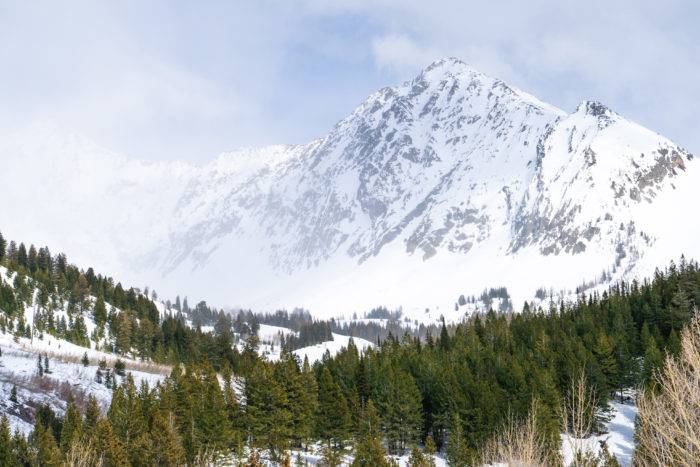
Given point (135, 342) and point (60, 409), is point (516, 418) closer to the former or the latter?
point (60, 409)

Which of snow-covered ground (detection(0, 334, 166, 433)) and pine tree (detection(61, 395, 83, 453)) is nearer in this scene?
pine tree (detection(61, 395, 83, 453))

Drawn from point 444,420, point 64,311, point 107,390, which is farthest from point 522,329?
point 64,311

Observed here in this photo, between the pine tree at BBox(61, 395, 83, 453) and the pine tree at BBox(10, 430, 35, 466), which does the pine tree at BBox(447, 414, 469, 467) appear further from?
the pine tree at BBox(10, 430, 35, 466)

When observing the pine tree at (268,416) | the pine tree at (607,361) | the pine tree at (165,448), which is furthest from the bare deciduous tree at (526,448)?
the pine tree at (165,448)

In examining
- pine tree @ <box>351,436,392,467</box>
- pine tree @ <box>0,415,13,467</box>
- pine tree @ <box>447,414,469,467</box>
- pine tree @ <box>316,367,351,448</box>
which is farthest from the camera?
pine tree @ <box>316,367,351,448</box>

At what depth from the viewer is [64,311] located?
164375mm

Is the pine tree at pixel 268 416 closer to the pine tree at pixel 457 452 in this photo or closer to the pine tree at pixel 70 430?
the pine tree at pixel 70 430

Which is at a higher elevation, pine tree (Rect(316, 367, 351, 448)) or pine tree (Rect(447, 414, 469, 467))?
pine tree (Rect(316, 367, 351, 448))

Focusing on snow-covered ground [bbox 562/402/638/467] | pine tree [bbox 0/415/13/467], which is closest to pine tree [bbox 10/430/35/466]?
pine tree [bbox 0/415/13/467]

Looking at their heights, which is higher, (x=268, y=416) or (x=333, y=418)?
(x=268, y=416)

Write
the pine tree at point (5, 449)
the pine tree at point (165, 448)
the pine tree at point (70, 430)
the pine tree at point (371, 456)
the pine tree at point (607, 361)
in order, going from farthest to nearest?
the pine tree at point (607, 361), the pine tree at point (70, 430), the pine tree at point (5, 449), the pine tree at point (165, 448), the pine tree at point (371, 456)

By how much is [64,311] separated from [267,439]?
10118 cm

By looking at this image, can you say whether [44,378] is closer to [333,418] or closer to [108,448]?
[333,418]

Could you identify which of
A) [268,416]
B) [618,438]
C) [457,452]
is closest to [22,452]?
[268,416]
